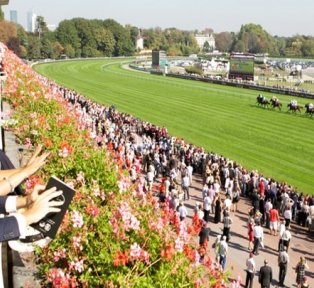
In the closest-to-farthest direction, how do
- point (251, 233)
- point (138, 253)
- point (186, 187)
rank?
point (138, 253)
point (251, 233)
point (186, 187)

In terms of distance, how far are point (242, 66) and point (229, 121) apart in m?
24.7

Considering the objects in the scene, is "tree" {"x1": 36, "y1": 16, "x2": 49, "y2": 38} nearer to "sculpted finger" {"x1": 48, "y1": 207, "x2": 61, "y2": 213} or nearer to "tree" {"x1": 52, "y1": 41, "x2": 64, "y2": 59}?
"tree" {"x1": 52, "y1": 41, "x2": 64, "y2": 59}

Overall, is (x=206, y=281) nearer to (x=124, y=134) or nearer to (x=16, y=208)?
(x=16, y=208)

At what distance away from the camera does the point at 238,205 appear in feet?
57.0

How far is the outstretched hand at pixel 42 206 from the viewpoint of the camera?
346 cm

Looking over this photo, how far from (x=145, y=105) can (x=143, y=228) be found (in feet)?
122

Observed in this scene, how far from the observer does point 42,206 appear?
3.52m

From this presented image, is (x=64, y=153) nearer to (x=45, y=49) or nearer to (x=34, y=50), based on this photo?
(x=34, y=50)

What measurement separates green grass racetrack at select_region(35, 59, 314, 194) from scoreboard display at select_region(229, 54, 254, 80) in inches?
115

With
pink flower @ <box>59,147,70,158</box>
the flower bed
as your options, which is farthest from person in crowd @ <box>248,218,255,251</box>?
the flower bed

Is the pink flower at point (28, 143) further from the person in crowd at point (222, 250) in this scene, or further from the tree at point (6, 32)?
the tree at point (6, 32)

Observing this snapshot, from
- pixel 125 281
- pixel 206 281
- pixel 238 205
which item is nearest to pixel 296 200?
pixel 238 205

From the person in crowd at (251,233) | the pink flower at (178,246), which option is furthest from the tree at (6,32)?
the pink flower at (178,246)

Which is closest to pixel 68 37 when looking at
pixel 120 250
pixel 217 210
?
pixel 217 210
